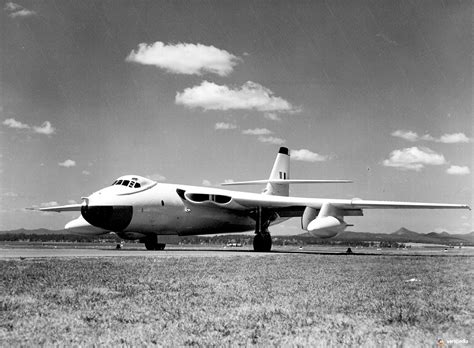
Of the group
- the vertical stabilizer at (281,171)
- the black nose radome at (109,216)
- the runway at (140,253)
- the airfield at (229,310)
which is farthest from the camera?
the vertical stabilizer at (281,171)

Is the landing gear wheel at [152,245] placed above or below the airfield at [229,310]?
above

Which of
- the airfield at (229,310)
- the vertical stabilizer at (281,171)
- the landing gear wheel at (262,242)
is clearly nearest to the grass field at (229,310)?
the airfield at (229,310)

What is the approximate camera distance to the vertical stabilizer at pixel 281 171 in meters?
29.3

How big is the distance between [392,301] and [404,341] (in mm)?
2115

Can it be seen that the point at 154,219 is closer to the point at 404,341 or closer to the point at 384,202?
the point at 384,202

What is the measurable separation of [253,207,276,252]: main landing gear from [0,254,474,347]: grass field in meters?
14.7

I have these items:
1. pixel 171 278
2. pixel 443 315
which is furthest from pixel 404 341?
pixel 171 278

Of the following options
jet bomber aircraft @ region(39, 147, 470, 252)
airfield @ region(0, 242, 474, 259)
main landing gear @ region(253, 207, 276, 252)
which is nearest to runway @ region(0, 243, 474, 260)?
airfield @ region(0, 242, 474, 259)

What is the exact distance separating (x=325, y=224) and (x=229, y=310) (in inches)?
562

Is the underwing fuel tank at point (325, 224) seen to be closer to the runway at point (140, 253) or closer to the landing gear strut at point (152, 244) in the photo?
the runway at point (140, 253)

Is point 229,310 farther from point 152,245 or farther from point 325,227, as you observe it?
point 152,245

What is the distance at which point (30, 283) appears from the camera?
7617 millimetres

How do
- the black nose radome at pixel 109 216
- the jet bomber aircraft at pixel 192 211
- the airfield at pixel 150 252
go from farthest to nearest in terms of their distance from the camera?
the jet bomber aircraft at pixel 192 211, the black nose radome at pixel 109 216, the airfield at pixel 150 252

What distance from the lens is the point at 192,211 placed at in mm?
22297
